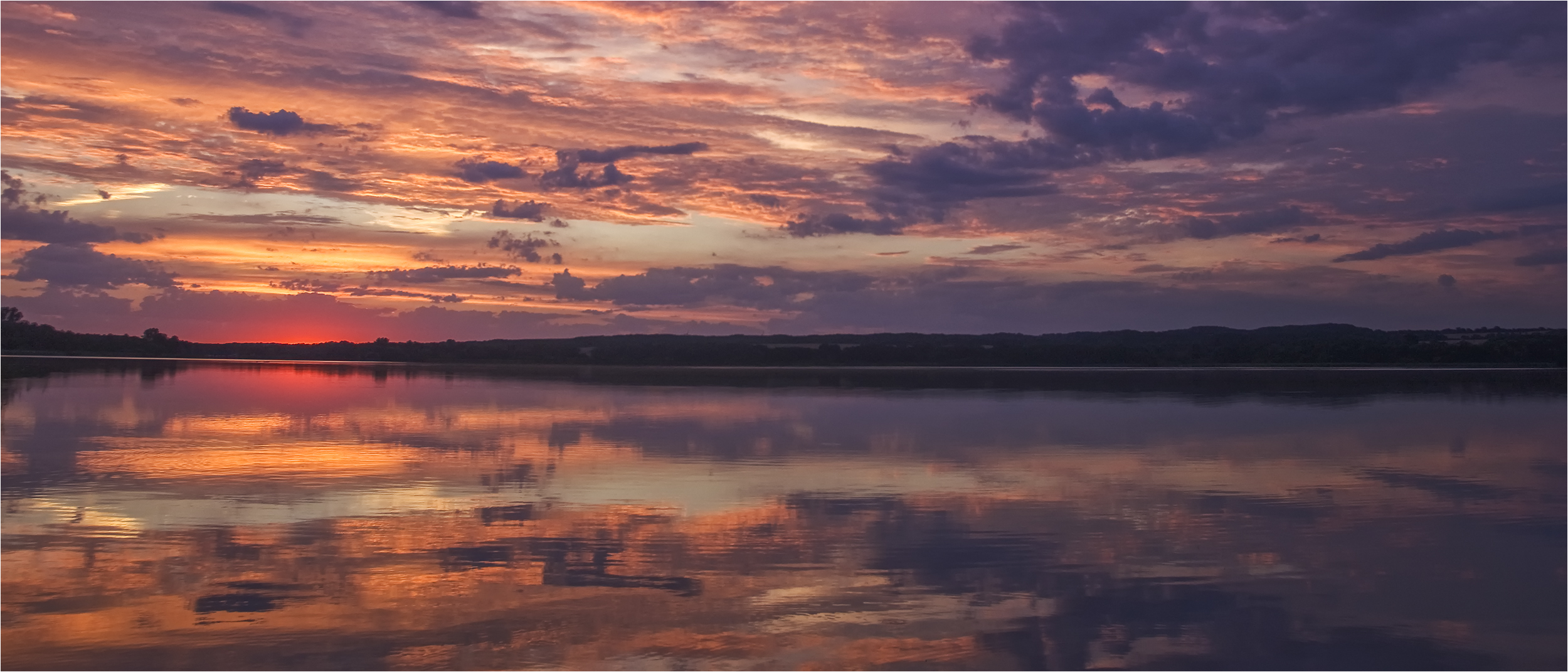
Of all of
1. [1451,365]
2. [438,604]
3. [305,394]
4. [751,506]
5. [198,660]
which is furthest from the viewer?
[1451,365]

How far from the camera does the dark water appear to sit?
27.2 ft

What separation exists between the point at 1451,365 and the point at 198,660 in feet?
325

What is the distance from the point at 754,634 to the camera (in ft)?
27.9

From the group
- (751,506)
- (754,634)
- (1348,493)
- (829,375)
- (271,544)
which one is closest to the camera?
(754,634)

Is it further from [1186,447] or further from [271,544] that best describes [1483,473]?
[271,544]

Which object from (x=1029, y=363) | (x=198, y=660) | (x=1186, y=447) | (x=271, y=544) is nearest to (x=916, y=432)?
(x=1186, y=447)

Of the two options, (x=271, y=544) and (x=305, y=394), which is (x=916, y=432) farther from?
(x=305, y=394)

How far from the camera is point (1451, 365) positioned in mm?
89188

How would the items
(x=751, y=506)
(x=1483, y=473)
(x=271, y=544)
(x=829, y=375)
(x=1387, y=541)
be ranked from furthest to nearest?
(x=829, y=375) < (x=1483, y=473) < (x=751, y=506) < (x=1387, y=541) < (x=271, y=544)

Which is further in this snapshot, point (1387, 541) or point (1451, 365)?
point (1451, 365)

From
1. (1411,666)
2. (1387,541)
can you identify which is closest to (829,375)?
(1387,541)

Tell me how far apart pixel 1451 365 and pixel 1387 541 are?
294 feet

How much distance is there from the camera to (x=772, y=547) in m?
11.4

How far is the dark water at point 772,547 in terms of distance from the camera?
8289 millimetres
